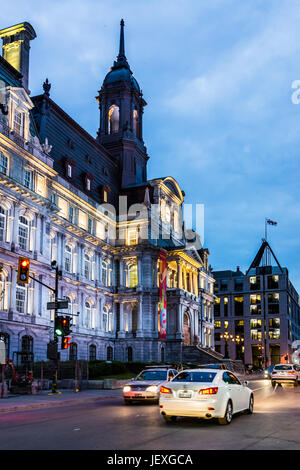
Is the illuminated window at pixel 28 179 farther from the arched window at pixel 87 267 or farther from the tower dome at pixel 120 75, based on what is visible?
the tower dome at pixel 120 75

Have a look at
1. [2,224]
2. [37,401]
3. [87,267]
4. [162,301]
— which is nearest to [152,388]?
[37,401]

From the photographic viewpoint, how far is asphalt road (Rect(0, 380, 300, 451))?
37.5 ft

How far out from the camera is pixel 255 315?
13212cm

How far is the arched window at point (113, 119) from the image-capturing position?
251 ft

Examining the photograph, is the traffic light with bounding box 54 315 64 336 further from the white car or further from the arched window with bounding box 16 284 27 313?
the arched window with bounding box 16 284 27 313

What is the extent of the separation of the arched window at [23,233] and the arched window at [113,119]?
33.0 m

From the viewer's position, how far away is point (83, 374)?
37.2 metres

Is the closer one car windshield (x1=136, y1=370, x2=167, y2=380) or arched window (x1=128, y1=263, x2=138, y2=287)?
car windshield (x1=136, y1=370, x2=167, y2=380)

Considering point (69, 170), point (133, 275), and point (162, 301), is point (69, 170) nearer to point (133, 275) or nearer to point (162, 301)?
point (133, 275)

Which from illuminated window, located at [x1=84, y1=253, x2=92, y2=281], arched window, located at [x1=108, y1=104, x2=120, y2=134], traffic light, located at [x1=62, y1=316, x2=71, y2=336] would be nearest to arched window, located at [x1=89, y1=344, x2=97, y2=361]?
illuminated window, located at [x1=84, y1=253, x2=92, y2=281]

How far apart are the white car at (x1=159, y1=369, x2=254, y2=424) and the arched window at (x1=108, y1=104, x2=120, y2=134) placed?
6315cm

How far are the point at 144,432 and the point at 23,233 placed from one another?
3496 cm

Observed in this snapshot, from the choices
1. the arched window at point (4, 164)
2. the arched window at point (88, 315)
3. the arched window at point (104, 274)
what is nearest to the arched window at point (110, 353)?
the arched window at point (88, 315)
